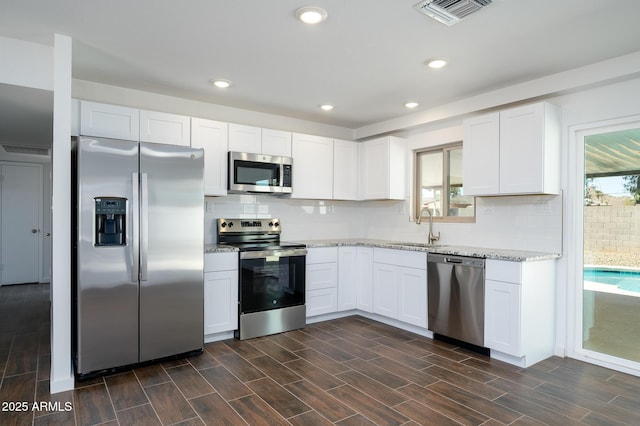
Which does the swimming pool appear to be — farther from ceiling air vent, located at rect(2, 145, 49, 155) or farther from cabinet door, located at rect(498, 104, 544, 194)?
ceiling air vent, located at rect(2, 145, 49, 155)

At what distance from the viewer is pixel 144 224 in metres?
3.02

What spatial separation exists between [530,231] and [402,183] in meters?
1.64

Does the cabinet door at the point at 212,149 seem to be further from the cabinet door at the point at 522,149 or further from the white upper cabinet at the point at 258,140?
the cabinet door at the point at 522,149

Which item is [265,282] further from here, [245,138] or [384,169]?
[384,169]

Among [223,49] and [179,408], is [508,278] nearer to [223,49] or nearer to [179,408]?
[179,408]

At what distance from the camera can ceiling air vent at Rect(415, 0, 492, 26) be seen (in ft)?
7.21

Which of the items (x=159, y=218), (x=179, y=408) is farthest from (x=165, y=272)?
(x=179, y=408)

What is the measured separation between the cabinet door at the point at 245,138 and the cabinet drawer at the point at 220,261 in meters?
1.13

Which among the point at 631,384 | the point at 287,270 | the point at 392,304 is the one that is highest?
the point at 287,270

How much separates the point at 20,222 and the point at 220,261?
4983 mm

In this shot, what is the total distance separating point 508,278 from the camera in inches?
125

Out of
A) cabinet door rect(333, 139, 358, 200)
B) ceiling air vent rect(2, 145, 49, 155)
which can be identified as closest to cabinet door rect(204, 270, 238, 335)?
cabinet door rect(333, 139, 358, 200)

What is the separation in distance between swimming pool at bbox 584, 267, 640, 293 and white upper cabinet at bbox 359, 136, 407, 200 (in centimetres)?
211

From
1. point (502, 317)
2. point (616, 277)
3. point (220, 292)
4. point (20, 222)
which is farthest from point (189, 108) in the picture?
point (20, 222)
